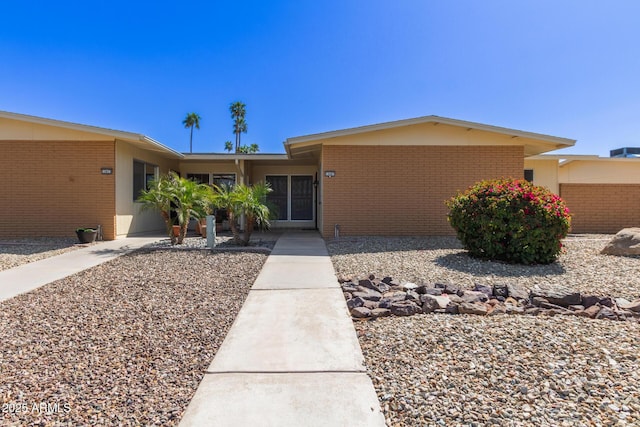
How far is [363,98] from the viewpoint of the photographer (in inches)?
529

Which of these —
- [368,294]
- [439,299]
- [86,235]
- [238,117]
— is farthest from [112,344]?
[238,117]

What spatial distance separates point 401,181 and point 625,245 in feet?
17.4

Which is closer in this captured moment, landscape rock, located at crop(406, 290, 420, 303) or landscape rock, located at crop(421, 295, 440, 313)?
landscape rock, located at crop(421, 295, 440, 313)

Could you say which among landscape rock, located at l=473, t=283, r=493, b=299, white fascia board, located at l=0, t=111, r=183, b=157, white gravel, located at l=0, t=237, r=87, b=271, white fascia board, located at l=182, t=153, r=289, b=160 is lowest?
landscape rock, located at l=473, t=283, r=493, b=299

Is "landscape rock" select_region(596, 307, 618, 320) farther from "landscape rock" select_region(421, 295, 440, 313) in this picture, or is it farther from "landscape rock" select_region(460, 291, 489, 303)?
"landscape rock" select_region(421, 295, 440, 313)

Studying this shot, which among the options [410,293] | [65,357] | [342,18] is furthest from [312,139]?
[65,357]

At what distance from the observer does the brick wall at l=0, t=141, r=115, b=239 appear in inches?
381

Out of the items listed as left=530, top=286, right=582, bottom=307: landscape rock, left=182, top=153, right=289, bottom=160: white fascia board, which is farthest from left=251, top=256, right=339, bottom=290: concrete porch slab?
left=182, top=153, right=289, bottom=160: white fascia board

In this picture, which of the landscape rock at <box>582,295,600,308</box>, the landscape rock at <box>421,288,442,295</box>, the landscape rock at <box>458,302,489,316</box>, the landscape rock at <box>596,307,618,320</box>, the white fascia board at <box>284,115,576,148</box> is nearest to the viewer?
the landscape rock at <box>596,307,618,320</box>

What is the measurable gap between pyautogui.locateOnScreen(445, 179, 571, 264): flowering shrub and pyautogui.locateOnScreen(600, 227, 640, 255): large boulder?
1.86m

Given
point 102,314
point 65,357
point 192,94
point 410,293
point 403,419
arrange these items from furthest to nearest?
point 192,94
point 410,293
point 102,314
point 65,357
point 403,419

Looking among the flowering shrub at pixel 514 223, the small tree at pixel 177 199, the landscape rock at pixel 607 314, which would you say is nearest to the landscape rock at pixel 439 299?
the landscape rock at pixel 607 314

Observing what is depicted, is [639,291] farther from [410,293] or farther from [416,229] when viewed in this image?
[416,229]

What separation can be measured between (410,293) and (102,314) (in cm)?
364
